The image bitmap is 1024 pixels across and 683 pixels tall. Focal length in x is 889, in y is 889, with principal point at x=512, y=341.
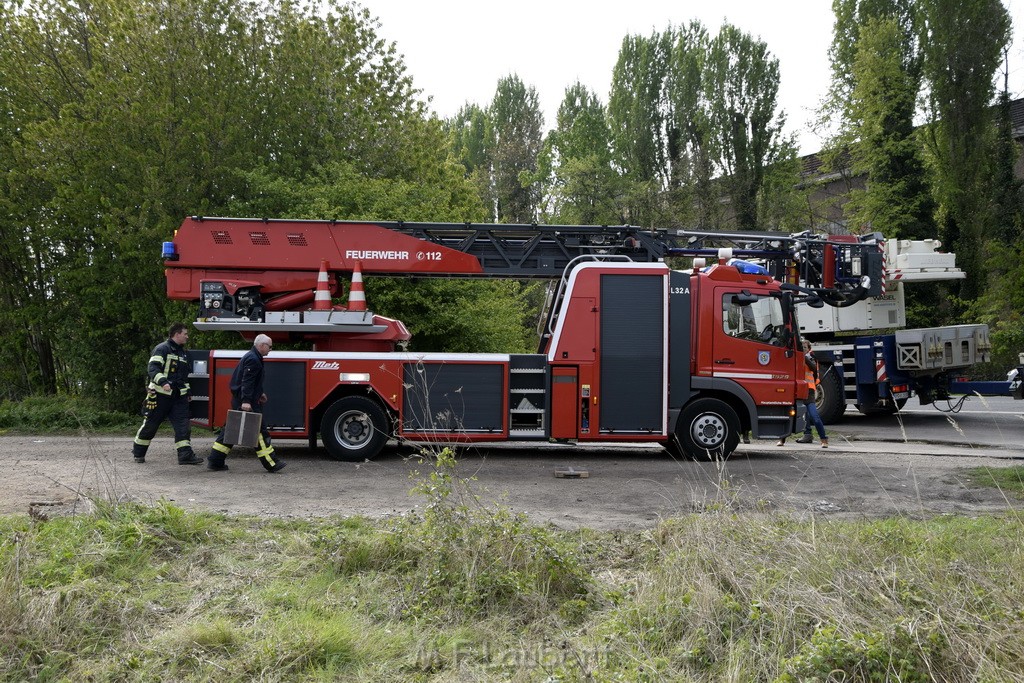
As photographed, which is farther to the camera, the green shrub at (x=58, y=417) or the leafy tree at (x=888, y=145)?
the leafy tree at (x=888, y=145)

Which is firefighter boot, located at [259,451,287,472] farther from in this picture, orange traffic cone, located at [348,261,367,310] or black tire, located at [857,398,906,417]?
black tire, located at [857,398,906,417]

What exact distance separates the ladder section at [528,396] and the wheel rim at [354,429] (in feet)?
6.43

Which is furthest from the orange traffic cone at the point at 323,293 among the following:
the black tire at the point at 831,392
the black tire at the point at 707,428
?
the black tire at the point at 831,392

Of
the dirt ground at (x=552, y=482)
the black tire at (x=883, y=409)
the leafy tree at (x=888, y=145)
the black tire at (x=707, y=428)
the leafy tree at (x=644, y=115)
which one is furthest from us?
the leafy tree at (x=644, y=115)

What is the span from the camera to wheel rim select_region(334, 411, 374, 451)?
39.8ft

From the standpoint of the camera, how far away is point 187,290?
12.4 metres

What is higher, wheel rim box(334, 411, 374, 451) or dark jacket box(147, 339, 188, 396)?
dark jacket box(147, 339, 188, 396)

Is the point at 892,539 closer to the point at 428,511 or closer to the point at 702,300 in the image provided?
the point at 428,511

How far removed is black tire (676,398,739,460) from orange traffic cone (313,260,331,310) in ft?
17.1

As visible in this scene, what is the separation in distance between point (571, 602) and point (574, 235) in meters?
8.14

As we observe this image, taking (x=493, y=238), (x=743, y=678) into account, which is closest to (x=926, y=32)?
(x=493, y=238)

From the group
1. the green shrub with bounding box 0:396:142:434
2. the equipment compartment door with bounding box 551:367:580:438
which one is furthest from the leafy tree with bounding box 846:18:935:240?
the green shrub with bounding box 0:396:142:434

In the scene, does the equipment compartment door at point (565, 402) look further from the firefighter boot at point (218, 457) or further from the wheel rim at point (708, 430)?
the firefighter boot at point (218, 457)

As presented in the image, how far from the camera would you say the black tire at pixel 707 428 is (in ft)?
40.6
